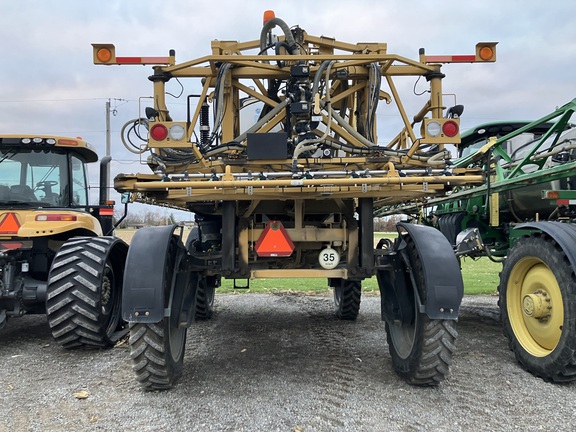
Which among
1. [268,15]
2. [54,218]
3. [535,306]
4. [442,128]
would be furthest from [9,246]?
[535,306]

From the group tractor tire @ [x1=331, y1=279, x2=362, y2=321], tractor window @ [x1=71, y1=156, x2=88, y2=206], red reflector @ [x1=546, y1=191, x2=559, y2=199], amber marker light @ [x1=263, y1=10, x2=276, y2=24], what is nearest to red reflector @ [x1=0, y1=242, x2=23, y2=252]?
tractor window @ [x1=71, y1=156, x2=88, y2=206]

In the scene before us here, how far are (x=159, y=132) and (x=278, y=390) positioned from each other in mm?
2357

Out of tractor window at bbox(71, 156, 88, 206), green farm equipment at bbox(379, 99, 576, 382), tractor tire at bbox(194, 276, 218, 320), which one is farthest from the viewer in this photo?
tractor tire at bbox(194, 276, 218, 320)

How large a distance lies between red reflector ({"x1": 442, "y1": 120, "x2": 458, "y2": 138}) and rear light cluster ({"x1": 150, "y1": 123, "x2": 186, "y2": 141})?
2.18m

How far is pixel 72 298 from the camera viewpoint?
5.07 meters

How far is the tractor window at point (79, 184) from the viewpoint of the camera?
21.1 feet

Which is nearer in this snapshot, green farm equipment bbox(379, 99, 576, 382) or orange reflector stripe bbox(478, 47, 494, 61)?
green farm equipment bbox(379, 99, 576, 382)

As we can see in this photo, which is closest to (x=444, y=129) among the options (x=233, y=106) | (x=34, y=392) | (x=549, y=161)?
(x=233, y=106)

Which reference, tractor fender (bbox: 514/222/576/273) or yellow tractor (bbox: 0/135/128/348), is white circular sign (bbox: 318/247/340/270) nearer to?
tractor fender (bbox: 514/222/576/273)

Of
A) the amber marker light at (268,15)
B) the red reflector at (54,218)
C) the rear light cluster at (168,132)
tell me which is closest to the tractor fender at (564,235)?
the amber marker light at (268,15)

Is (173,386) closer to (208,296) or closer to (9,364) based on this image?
(9,364)

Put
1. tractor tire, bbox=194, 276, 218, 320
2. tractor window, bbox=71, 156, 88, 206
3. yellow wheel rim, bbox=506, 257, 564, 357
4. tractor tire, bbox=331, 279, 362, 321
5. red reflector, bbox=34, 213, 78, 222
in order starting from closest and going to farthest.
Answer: yellow wheel rim, bbox=506, 257, 564, 357 < red reflector, bbox=34, 213, 78, 222 < tractor window, bbox=71, 156, 88, 206 < tractor tire, bbox=194, 276, 218, 320 < tractor tire, bbox=331, 279, 362, 321

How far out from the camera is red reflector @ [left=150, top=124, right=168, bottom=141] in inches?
164

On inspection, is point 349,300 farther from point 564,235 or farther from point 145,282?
point 145,282
